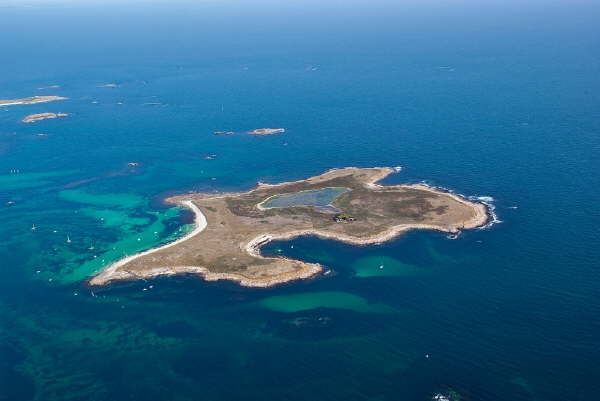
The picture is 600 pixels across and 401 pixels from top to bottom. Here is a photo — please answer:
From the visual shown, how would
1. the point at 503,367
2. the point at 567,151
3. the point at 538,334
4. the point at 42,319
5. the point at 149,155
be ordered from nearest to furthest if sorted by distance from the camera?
A: the point at 503,367, the point at 538,334, the point at 42,319, the point at 567,151, the point at 149,155

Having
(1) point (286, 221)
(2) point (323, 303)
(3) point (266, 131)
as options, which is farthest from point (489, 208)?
(3) point (266, 131)

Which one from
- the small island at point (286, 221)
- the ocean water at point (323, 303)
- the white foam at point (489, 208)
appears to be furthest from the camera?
the white foam at point (489, 208)

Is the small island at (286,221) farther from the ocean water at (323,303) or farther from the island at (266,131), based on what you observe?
the island at (266,131)

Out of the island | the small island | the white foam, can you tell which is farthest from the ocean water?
the island

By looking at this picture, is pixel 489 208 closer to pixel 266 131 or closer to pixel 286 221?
pixel 286 221

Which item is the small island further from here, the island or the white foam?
the island

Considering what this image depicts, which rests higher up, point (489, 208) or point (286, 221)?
point (489, 208)

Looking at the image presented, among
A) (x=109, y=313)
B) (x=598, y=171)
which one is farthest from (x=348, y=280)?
(x=598, y=171)

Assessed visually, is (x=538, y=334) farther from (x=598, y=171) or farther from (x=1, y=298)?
(x=1, y=298)

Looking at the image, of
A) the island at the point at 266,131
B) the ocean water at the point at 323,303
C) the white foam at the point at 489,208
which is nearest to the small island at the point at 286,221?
the white foam at the point at 489,208
